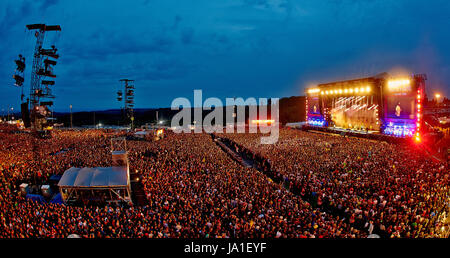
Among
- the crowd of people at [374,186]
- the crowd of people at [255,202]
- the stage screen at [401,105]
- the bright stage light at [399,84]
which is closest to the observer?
the crowd of people at [255,202]

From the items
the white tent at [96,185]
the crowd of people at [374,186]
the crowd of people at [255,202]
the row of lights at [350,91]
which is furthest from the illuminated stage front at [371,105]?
the white tent at [96,185]

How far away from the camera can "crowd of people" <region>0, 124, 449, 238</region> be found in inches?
315

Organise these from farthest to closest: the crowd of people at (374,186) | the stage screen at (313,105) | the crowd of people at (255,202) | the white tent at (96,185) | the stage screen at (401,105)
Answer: the stage screen at (313,105) → the stage screen at (401,105) → the white tent at (96,185) → the crowd of people at (374,186) → the crowd of people at (255,202)

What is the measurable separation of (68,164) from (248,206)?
13.7m

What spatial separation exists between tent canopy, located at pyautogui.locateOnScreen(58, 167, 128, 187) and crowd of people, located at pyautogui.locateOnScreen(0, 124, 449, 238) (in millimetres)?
1165

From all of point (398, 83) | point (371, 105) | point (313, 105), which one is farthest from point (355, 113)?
point (313, 105)

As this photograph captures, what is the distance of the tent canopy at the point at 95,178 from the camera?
11469 mm

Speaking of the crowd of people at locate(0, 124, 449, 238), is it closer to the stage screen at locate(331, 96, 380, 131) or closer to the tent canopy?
the tent canopy

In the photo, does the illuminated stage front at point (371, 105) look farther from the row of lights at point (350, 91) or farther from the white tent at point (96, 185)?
the white tent at point (96, 185)

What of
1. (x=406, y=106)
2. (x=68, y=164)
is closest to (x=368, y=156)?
(x=406, y=106)

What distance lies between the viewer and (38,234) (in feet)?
26.1

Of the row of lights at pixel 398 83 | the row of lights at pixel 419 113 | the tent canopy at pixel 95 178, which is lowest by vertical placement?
the tent canopy at pixel 95 178

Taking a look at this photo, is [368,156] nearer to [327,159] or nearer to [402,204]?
[327,159]

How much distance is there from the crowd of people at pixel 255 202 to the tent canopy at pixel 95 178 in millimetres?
1165
